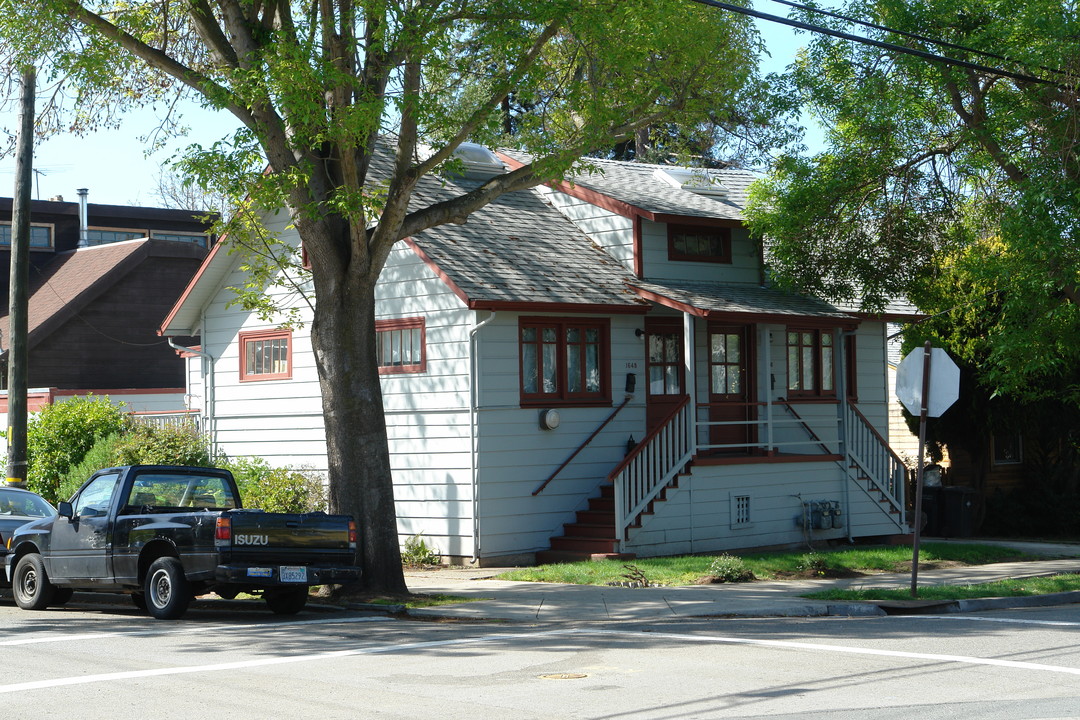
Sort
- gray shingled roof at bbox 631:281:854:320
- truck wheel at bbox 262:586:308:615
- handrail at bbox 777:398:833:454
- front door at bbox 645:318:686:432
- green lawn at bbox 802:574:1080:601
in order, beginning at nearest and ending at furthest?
truck wheel at bbox 262:586:308:615, green lawn at bbox 802:574:1080:601, gray shingled roof at bbox 631:281:854:320, front door at bbox 645:318:686:432, handrail at bbox 777:398:833:454

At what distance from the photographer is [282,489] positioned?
2050 centimetres

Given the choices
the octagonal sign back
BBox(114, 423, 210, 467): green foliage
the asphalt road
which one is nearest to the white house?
BBox(114, 423, 210, 467): green foliage

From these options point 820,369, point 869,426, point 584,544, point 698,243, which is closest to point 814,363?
point 820,369

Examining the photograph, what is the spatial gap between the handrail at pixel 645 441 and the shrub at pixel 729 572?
2.44m

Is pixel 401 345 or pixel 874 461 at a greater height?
pixel 401 345

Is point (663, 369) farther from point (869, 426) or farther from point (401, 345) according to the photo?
point (401, 345)

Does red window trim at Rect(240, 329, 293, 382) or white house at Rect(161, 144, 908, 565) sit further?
red window trim at Rect(240, 329, 293, 382)

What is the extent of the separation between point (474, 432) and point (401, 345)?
2441 millimetres

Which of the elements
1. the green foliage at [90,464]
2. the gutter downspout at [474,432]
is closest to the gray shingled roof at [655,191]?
the gutter downspout at [474,432]

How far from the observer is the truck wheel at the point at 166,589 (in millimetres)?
13148

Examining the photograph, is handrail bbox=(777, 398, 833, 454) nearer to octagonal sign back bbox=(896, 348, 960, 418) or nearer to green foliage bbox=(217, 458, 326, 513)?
octagonal sign back bbox=(896, 348, 960, 418)

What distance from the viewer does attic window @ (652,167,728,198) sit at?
23547 millimetres

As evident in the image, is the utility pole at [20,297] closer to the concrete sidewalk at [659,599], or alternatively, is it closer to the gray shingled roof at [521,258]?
the gray shingled roof at [521,258]

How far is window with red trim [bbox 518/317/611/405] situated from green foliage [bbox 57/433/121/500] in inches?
314
